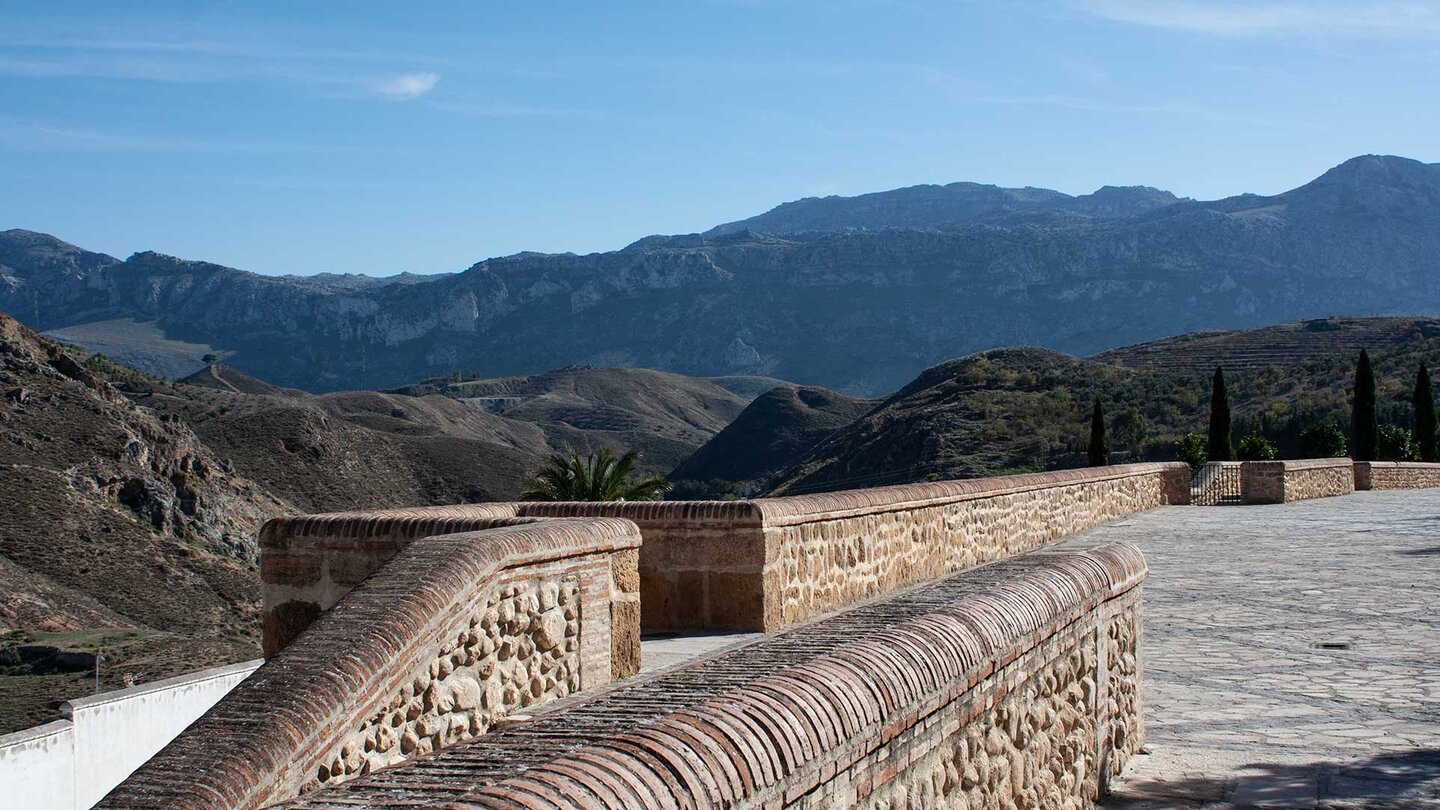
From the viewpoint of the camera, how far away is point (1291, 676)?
7652mm

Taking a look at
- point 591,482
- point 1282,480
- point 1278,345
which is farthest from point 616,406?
point 1282,480

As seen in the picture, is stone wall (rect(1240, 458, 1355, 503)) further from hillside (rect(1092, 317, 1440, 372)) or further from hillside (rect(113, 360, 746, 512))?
hillside (rect(1092, 317, 1440, 372))

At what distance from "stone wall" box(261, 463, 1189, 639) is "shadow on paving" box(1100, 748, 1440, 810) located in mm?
2731

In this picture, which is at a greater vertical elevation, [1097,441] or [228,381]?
[228,381]

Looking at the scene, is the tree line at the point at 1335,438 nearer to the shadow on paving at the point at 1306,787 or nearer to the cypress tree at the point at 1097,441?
the cypress tree at the point at 1097,441

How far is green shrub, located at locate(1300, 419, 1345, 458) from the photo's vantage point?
33.5m

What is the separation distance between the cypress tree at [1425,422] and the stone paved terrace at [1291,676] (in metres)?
21.5

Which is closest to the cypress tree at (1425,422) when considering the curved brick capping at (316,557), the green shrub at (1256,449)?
the green shrub at (1256,449)

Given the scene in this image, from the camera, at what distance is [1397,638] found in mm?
8805

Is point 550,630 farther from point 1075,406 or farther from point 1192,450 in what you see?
point 1075,406

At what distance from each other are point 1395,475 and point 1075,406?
24.4 m

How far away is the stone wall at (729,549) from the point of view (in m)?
6.60

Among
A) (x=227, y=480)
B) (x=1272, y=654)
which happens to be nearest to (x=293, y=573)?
(x=1272, y=654)

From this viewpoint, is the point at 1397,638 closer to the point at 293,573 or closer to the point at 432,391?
the point at 293,573
